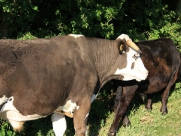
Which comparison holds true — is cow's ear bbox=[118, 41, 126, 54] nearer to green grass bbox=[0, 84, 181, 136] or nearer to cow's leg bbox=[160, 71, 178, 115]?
green grass bbox=[0, 84, 181, 136]

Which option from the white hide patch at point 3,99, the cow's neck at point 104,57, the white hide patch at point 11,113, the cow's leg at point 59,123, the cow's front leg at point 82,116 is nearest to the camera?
the white hide patch at point 3,99

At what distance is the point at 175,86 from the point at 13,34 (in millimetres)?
4103

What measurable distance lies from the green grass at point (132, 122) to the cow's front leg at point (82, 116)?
125 cm

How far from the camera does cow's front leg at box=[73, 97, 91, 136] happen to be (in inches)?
197

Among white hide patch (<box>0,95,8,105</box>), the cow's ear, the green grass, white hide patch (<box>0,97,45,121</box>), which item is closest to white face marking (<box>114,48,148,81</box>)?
the cow's ear

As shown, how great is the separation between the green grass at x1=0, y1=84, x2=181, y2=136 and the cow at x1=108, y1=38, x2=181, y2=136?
225 millimetres

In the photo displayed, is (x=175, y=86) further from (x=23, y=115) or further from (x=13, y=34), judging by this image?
(x=23, y=115)

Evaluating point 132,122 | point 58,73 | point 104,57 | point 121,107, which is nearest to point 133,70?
point 104,57

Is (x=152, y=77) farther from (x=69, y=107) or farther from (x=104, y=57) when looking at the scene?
(x=69, y=107)

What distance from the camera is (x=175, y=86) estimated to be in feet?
27.1

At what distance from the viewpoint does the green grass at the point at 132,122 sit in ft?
20.8

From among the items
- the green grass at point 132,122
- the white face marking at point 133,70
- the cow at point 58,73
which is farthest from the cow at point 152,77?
the cow at point 58,73

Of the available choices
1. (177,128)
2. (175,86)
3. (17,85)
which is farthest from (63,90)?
(175,86)

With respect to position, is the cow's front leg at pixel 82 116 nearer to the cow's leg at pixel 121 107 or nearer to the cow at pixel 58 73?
the cow at pixel 58 73
